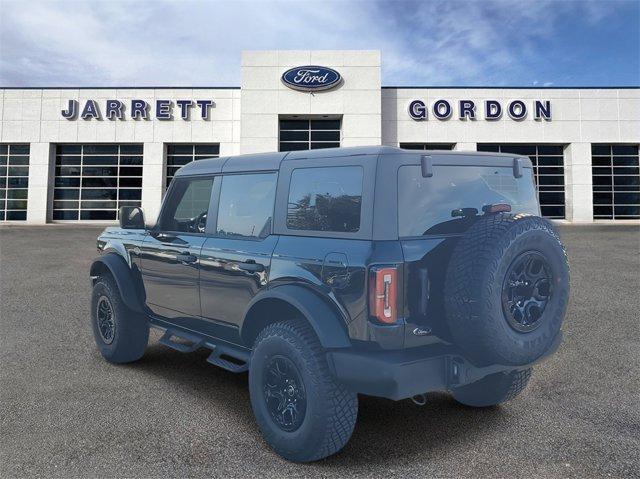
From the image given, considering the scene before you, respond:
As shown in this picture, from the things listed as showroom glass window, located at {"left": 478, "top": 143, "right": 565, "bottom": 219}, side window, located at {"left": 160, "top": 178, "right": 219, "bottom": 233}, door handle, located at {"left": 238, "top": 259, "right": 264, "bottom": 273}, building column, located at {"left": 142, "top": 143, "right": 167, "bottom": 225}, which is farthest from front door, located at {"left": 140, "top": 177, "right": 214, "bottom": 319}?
showroom glass window, located at {"left": 478, "top": 143, "right": 565, "bottom": 219}

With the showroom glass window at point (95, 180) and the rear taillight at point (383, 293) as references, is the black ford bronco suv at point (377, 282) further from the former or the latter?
the showroom glass window at point (95, 180)

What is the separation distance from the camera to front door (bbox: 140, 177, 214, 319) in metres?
4.04

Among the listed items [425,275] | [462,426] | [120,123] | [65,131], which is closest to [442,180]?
[425,275]

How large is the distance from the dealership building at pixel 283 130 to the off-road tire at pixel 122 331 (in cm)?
1994

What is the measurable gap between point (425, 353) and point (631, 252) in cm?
1387

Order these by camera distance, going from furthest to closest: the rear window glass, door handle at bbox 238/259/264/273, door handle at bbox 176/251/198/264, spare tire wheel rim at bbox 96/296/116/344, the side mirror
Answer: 1. spare tire wheel rim at bbox 96/296/116/344
2. the side mirror
3. door handle at bbox 176/251/198/264
4. door handle at bbox 238/259/264/273
5. the rear window glass

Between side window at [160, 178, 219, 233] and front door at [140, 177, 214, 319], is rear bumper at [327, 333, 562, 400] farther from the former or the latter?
side window at [160, 178, 219, 233]

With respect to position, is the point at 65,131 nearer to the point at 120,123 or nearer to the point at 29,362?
the point at 120,123

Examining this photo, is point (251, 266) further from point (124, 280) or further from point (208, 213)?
point (124, 280)

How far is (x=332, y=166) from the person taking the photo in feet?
10.4

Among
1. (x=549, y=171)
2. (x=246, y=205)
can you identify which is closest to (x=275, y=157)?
(x=246, y=205)

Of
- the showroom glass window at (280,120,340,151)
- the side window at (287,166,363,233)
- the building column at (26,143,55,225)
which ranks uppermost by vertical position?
the showroom glass window at (280,120,340,151)

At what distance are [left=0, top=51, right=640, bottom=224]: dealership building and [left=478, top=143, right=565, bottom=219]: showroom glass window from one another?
2.2 inches

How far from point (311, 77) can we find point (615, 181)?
17494 mm
